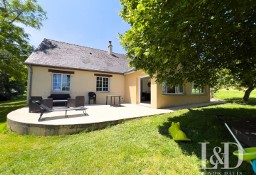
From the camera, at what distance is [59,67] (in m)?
12.2

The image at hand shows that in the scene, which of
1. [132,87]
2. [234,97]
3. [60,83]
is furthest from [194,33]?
[234,97]

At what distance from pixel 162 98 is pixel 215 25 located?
6980 mm

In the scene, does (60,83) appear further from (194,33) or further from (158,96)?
(194,33)

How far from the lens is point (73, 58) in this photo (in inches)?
558

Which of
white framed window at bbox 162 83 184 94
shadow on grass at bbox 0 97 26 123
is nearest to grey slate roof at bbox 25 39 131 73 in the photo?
shadow on grass at bbox 0 97 26 123

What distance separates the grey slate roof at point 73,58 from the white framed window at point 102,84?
920 millimetres

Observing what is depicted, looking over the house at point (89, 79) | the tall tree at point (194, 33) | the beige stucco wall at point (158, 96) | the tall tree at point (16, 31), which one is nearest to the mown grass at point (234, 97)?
the house at point (89, 79)

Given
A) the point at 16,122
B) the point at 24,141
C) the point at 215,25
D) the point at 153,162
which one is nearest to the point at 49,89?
the point at 16,122

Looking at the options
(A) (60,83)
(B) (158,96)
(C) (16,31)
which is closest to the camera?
(B) (158,96)

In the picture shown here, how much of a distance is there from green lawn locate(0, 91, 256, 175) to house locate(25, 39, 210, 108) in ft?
17.4

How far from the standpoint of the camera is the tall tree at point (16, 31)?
1526 cm

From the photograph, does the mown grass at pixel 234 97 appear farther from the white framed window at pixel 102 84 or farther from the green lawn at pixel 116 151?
the white framed window at pixel 102 84

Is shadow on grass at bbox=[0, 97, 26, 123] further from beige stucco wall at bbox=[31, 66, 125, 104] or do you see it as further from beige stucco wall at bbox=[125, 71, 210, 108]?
beige stucco wall at bbox=[125, 71, 210, 108]

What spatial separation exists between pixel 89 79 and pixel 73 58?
2.59 metres
